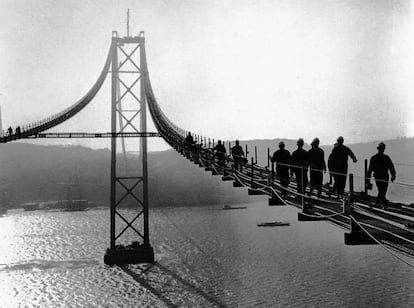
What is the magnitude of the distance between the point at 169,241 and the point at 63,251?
10.4 metres

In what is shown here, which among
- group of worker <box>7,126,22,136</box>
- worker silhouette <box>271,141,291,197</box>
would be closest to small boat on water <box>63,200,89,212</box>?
group of worker <box>7,126,22,136</box>

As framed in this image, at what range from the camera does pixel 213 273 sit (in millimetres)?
32375

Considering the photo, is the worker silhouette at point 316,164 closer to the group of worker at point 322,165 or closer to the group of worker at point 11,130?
the group of worker at point 322,165

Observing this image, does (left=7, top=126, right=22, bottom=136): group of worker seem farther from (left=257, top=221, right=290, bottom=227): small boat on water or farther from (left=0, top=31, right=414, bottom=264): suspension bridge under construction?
(left=257, top=221, right=290, bottom=227): small boat on water

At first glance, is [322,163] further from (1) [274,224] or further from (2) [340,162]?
(1) [274,224]

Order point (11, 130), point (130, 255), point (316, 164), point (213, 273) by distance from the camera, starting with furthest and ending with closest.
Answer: point (213, 273), point (130, 255), point (11, 130), point (316, 164)

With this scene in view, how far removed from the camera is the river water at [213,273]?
25.9 m

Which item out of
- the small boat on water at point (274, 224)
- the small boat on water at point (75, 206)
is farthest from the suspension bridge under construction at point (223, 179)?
the small boat on water at point (75, 206)

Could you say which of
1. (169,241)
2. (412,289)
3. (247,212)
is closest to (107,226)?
(169,241)

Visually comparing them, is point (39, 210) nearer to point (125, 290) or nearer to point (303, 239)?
point (303, 239)

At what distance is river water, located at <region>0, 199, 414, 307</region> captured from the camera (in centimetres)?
2594

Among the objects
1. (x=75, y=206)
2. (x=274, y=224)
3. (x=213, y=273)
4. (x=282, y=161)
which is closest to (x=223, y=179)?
(x=282, y=161)

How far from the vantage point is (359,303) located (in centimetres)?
2427

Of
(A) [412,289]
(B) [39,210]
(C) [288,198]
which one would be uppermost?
(C) [288,198]
